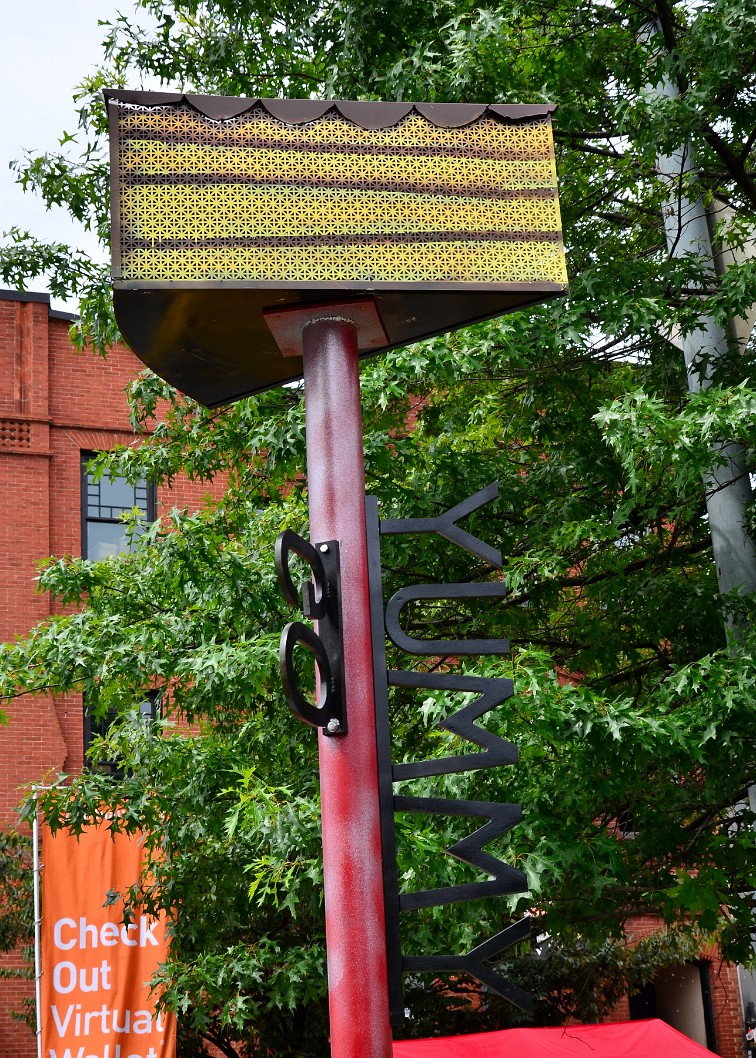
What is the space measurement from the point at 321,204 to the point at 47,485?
1528 cm

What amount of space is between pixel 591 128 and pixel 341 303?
6.16m

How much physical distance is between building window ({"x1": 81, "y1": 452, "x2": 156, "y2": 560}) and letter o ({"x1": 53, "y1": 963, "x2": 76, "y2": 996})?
21.6ft

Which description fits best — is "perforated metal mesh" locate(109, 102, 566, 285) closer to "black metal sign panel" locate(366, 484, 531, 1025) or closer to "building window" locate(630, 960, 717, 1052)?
"black metal sign panel" locate(366, 484, 531, 1025)

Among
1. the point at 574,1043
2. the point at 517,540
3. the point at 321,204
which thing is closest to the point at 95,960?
the point at 574,1043

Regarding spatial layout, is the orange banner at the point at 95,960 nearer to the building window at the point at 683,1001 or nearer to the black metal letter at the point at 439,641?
the black metal letter at the point at 439,641

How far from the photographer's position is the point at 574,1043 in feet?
43.0

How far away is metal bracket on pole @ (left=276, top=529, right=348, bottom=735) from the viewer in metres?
4.18

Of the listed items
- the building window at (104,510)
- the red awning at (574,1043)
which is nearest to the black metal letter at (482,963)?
the red awning at (574,1043)

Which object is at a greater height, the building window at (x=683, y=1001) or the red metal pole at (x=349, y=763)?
the red metal pole at (x=349, y=763)

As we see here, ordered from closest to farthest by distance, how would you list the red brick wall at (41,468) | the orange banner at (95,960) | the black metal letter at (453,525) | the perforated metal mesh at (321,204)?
the perforated metal mesh at (321,204)
the black metal letter at (453,525)
the orange banner at (95,960)
the red brick wall at (41,468)

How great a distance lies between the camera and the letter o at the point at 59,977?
1438 cm

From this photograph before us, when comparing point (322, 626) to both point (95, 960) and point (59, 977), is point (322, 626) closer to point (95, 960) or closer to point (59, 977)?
point (95, 960)

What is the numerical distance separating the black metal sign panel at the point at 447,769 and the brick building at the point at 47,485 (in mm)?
13579

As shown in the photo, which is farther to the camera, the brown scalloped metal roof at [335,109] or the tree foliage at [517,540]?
the tree foliage at [517,540]
